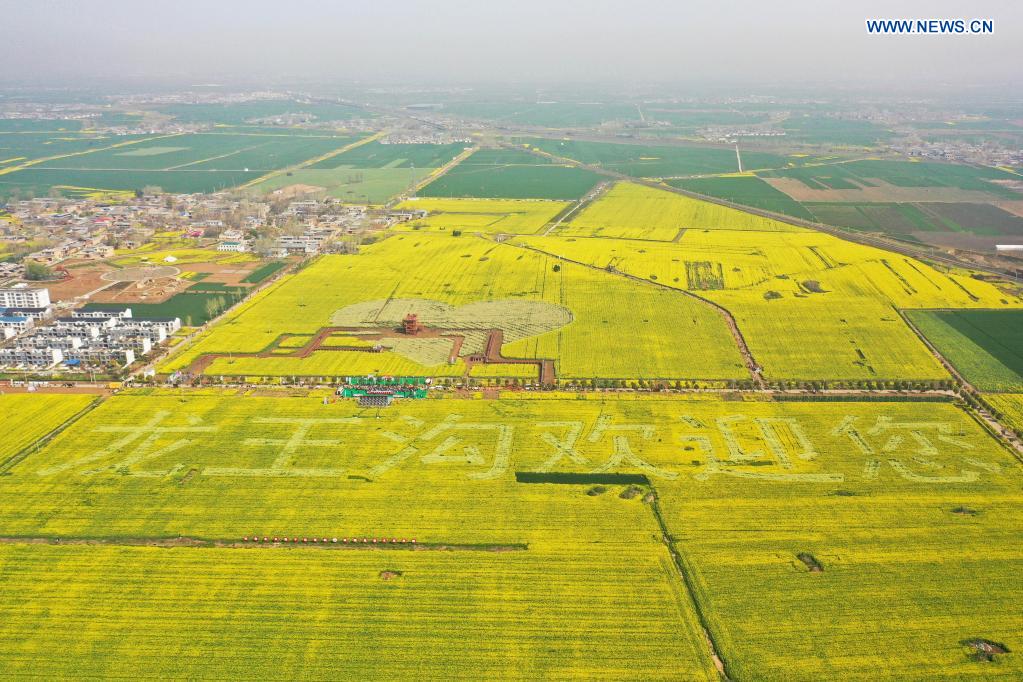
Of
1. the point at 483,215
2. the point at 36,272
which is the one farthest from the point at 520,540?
the point at 483,215

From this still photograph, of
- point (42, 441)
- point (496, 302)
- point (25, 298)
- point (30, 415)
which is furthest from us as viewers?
point (496, 302)

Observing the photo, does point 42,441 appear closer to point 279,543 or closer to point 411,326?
point 279,543

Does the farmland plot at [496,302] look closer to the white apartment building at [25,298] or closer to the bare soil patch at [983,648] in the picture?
the white apartment building at [25,298]

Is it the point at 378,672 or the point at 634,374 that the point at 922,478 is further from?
the point at 378,672

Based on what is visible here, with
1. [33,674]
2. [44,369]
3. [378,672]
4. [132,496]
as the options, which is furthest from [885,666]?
[44,369]

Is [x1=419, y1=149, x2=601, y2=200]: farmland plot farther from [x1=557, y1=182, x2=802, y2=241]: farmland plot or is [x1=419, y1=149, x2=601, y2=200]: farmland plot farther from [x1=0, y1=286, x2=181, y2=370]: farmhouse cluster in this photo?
[x1=0, y1=286, x2=181, y2=370]: farmhouse cluster

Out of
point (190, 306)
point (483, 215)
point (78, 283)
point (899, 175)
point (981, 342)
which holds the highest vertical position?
point (899, 175)

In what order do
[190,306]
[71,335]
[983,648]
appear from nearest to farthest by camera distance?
[983,648] < [71,335] < [190,306]
